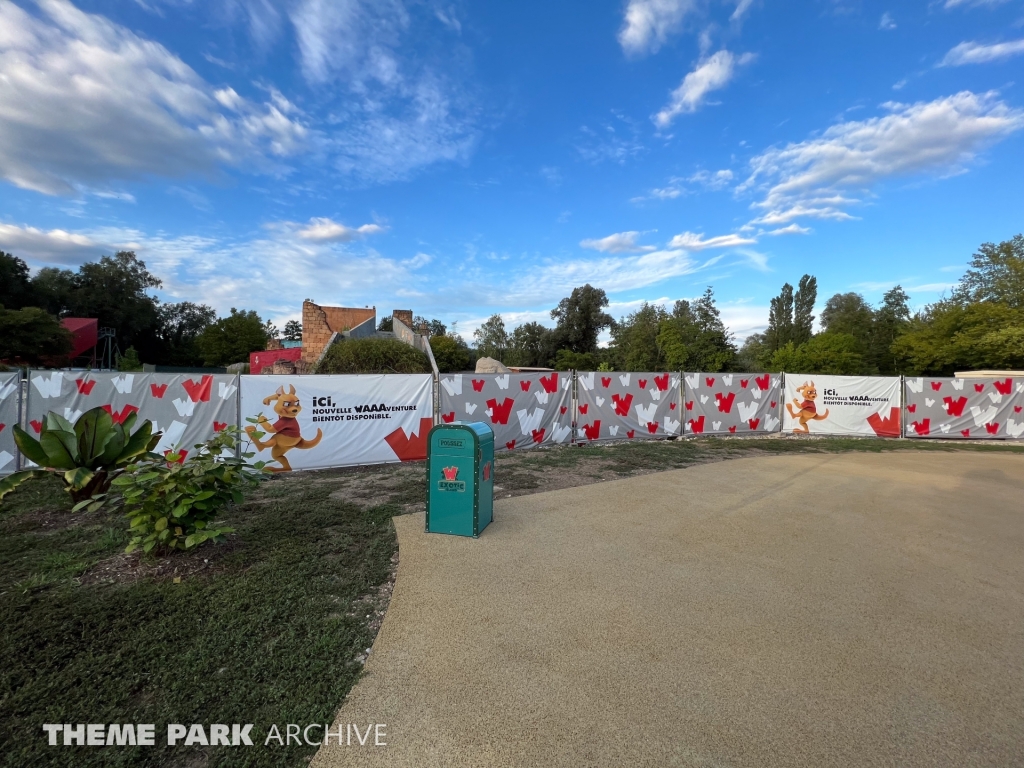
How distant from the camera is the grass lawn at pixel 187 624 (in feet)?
7.84

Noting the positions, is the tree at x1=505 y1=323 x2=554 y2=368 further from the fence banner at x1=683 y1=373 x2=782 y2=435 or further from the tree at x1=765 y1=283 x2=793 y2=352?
the fence banner at x1=683 y1=373 x2=782 y2=435

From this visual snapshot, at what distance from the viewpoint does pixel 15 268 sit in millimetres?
45344

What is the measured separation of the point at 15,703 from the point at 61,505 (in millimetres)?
4925

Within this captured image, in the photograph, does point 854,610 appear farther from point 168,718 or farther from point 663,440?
point 663,440

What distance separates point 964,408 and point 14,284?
2702 inches

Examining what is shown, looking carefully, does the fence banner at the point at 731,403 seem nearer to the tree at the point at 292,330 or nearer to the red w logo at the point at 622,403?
the red w logo at the point at 622,403

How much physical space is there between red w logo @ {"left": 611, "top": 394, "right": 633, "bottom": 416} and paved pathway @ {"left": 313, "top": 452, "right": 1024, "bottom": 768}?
21.9ft

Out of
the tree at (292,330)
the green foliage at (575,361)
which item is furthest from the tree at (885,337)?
the tree at (292,330)

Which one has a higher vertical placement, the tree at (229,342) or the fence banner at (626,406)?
the tree at (229,342)

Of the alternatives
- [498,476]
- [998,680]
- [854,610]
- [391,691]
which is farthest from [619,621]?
[498,476]

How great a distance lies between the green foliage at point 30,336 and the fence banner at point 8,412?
33582mm

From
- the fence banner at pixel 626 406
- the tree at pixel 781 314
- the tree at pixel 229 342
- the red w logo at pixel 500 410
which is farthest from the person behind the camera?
the tree at pixel 229 342

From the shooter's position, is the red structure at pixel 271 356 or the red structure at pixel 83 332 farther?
the red structure at pixel 83 332

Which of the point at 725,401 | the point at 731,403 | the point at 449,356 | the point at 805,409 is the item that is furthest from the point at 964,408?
the point at 449,356
